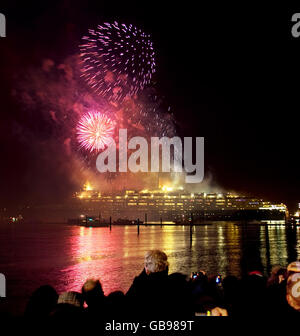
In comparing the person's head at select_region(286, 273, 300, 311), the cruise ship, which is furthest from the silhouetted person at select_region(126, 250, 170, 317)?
the cruise ship

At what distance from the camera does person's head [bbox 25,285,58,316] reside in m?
2.71

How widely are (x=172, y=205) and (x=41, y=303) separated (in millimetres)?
97265

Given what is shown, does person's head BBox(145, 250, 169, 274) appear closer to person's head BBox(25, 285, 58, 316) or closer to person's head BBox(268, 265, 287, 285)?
person's head BBox(25, 285, 58, 316)

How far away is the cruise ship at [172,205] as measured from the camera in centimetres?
9356

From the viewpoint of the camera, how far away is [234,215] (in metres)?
93.9

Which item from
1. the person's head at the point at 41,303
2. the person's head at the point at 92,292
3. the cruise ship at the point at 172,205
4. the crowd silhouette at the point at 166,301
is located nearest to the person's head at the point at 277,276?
the crowd silhouette at the point at 166,301

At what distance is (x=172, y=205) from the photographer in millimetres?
99188

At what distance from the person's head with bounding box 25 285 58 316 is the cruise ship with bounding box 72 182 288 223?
296ft

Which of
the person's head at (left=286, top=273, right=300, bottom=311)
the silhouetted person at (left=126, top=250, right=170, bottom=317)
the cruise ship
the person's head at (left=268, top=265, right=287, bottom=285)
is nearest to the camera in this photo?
the person's head at (left=286, top=273, right=300, bottom=311)

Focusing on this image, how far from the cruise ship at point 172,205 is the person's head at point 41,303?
9013cm

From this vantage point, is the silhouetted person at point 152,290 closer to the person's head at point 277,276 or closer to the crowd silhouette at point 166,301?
the crowd silhouette at point 166,301

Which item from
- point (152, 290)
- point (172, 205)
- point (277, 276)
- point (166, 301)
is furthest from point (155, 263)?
point (172, 205)
